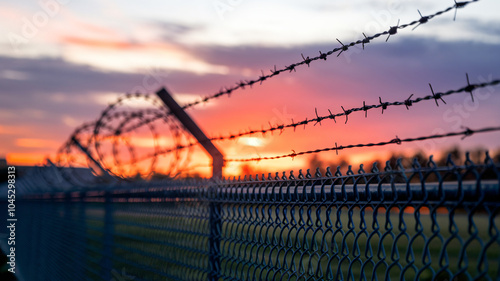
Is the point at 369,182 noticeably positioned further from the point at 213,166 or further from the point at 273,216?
the point at 213,166

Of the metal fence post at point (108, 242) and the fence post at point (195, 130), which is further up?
the fence post at point (195, 130)

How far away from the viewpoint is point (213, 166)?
397 centimetres

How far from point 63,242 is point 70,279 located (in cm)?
113

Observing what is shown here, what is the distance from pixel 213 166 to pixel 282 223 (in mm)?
1306

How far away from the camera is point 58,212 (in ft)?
29.9

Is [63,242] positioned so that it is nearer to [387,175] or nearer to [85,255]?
[85,255]

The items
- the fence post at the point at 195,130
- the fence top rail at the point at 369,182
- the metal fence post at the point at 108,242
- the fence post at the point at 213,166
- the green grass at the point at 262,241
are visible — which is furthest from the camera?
the metal fence post at the point at 108,242

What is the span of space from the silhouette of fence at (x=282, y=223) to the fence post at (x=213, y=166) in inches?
0.4

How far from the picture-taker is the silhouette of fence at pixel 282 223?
5.71 feet

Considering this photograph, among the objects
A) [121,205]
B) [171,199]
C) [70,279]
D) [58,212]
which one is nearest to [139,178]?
[121,205]

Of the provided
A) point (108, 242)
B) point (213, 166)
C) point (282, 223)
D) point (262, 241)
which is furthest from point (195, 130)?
point (108, 242)

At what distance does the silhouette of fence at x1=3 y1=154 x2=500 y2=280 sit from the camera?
5.71ft

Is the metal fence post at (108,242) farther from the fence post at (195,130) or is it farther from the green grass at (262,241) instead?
the fence post at (195,130)

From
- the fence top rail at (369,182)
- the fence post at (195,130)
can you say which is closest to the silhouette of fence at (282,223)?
the fence top rail at (369,182)
